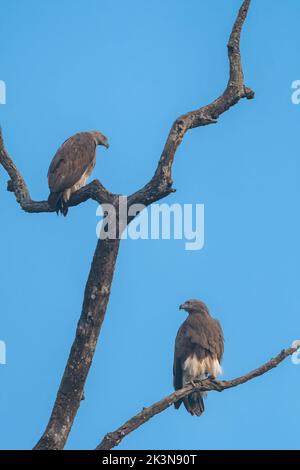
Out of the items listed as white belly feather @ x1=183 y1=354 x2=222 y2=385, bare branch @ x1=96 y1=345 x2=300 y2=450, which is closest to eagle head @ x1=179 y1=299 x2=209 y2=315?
white belly feather @ x1=183 y1=354 x2=222 y2=385

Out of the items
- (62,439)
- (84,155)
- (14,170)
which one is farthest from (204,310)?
(62,439)

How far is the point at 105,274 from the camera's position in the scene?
10.4 meters

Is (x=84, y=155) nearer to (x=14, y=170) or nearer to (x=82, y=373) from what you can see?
(x=14, y=170)

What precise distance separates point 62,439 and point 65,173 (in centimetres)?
401

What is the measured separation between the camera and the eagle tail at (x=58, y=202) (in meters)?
12.1

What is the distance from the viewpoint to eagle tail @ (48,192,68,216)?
478 inches

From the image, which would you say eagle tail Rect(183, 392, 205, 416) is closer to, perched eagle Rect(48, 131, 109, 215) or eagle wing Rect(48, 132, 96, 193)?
perched eagle Rect(48, 131, 109, 215)

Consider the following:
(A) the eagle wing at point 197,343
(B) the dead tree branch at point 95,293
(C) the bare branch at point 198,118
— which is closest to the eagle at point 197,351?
(A) the eagle wing at point 197,343

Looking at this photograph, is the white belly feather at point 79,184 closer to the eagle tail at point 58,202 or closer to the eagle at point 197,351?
the eagle tail at point 58,202

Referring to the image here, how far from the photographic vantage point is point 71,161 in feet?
44.3

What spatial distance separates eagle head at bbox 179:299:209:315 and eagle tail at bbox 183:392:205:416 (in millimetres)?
1495

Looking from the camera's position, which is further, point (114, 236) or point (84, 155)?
point (84, 155)

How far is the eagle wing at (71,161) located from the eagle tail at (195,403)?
275 centimetres
